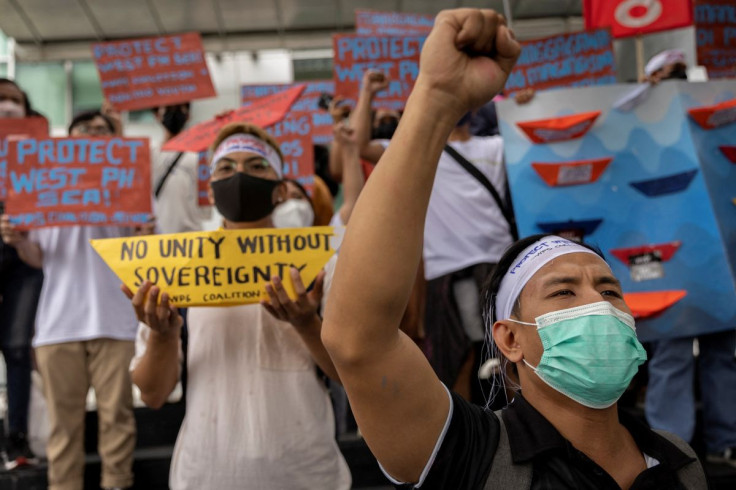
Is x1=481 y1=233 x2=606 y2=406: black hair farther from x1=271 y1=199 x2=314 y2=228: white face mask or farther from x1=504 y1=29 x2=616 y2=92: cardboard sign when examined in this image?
x1=504 y1=29 x2=616 y2=92: cardboard sign

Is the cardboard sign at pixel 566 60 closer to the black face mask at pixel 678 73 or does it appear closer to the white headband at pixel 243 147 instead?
the black face mask at pixel 678 73

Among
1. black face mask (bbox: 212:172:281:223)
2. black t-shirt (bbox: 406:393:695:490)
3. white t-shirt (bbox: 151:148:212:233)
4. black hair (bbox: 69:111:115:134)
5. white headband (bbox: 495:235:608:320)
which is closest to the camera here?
black t-shirt (bbox: 406:393:695:490)

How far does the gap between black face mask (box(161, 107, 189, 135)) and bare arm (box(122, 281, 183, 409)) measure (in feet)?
9.42

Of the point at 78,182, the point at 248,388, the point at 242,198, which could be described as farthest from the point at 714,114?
the point at 78,182

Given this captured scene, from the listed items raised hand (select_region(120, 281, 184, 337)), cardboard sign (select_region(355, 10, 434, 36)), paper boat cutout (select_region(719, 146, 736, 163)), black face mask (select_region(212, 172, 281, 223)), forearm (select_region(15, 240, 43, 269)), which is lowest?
raised hand (select_region(120, 281, 184, 337))

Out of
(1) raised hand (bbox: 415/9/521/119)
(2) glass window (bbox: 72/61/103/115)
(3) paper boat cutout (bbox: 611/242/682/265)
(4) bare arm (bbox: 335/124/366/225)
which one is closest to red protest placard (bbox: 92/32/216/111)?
(4) bare arm (bbox: 335/124/366/225)

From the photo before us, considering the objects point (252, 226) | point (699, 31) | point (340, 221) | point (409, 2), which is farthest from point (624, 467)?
point (409, 2)

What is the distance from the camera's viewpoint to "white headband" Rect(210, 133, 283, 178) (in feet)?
9.01

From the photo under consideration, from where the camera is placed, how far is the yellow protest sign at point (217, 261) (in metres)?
2.35

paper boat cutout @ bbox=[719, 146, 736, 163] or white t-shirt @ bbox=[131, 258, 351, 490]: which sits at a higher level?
paper boat cutout @ bbox=[719, 146, 736, 163]

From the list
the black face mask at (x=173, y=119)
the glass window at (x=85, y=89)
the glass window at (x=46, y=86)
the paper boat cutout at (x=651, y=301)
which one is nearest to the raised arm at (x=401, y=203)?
the paper boat cutout at (x=651, y=301)

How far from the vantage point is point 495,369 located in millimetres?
1938

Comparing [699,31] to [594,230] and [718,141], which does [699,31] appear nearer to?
[718,141]

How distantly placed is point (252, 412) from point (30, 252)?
2.00 meters
